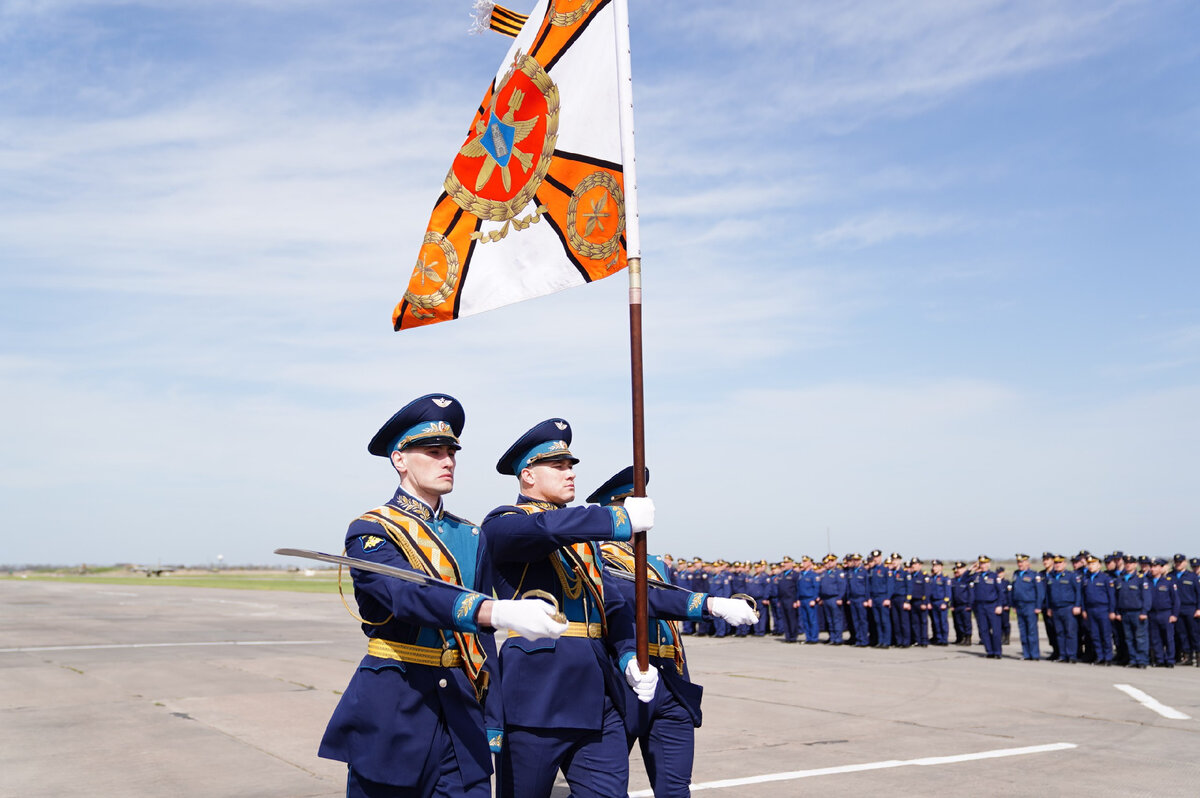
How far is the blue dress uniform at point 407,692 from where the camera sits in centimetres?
343

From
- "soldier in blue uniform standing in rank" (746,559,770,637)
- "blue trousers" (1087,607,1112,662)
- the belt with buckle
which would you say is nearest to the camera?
the belt with buckle

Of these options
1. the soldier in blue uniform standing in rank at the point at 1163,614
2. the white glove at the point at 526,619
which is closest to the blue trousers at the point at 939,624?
the soldier in blue uniform standing in rank at the point at 1163,614

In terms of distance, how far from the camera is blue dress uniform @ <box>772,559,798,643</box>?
72.1ft

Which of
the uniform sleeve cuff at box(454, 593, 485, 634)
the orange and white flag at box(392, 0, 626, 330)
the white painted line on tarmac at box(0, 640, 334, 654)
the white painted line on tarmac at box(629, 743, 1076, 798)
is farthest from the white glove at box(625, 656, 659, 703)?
the white painted line on tarmac at box(0, 640, 334, 654)

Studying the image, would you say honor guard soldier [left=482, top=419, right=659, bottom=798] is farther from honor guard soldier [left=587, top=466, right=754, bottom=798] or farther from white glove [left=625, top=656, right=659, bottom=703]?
honor guard soldier [left=587, top=466, right=754, bottom=798]

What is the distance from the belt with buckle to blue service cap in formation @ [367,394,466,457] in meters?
0.72

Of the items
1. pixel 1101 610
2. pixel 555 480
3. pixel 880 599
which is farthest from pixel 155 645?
pixel 555 480

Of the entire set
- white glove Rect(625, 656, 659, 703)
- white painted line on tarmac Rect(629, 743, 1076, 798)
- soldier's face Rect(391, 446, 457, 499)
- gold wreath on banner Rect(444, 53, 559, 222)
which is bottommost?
white painted line on tarmac Rect(629, 743, 1076, 798)

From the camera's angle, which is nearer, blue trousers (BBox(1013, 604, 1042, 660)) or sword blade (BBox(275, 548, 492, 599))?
sword blade (BBox(275, 548, 492, 599))

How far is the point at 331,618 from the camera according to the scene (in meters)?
27.7

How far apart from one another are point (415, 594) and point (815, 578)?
18811 millimetres

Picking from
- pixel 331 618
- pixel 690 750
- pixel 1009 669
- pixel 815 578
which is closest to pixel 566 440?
pixel 690 750

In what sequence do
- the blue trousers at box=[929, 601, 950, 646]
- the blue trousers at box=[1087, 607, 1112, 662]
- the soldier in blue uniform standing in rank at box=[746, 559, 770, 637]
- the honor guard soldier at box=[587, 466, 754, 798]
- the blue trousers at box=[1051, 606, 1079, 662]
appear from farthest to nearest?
1. the soldier in blue uniform standing in rank at box=[746, 559, 770, 637]
2. the blue trousers at box=[929, 601, 950, 646]
3. the blue trousers at box=[1051, 606, 1079, 662]
4. the blue trousers at box=[1087, 607, 1112, 662]
5. the honor guard soldier at box=[587, 466, 754, 798]

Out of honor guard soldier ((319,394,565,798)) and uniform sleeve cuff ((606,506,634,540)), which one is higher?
uniform sleeve cuff ((606,506,634,540))
